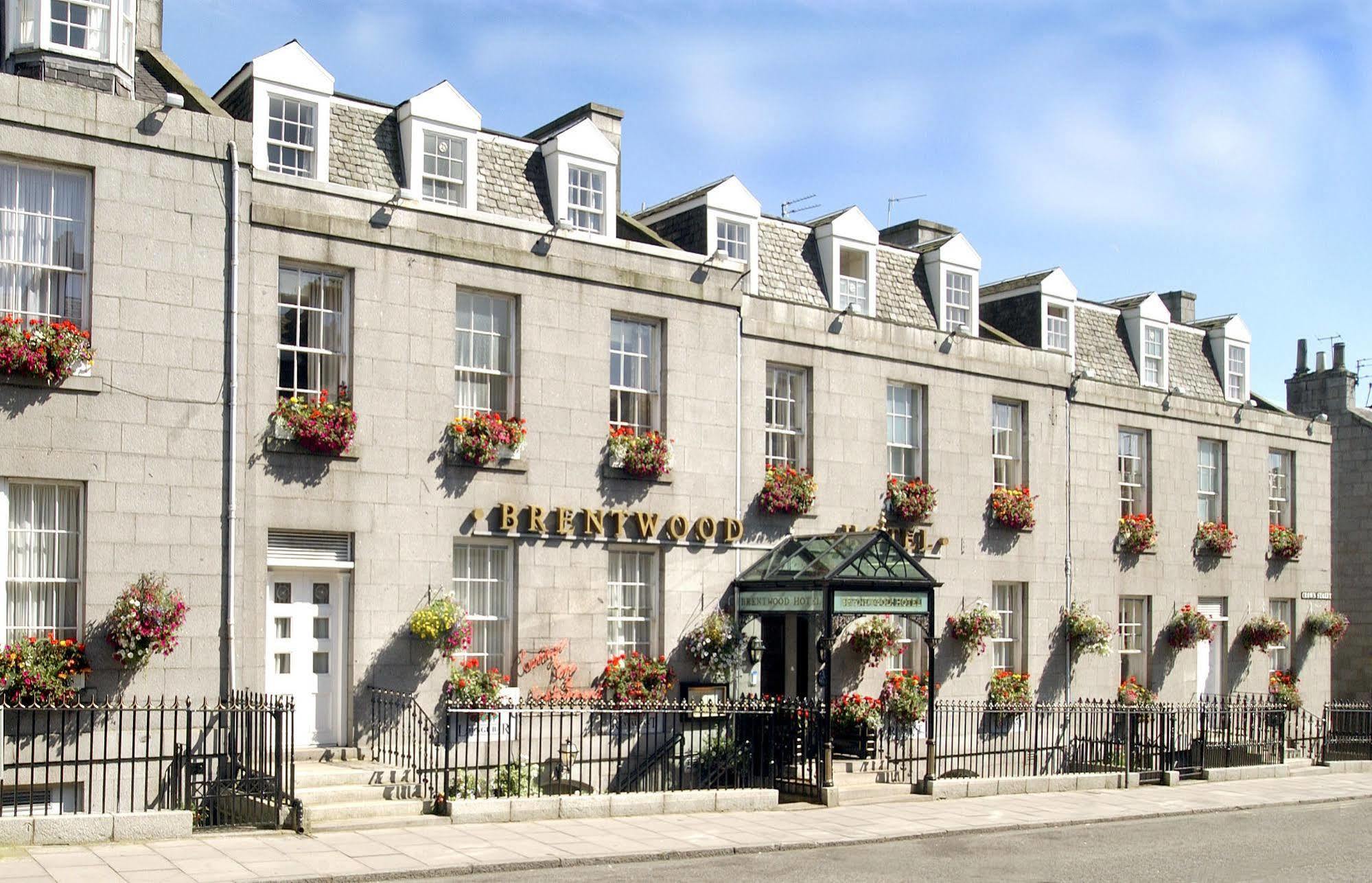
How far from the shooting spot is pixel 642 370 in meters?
21.9

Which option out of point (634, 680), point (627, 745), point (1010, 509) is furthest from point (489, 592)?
point (1010, 509)

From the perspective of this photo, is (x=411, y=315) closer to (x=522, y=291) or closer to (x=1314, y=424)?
(x=522, y=291)

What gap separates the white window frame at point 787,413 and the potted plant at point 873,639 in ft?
9.50

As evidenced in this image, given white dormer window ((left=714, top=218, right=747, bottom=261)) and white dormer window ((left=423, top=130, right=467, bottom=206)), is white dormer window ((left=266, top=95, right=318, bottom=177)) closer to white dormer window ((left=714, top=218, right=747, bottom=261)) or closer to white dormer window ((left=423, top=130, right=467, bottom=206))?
white dormer window ((left=423, top=130, right=467, bottom=206))

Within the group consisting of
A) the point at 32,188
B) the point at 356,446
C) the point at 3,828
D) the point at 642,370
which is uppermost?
the point at 32,188

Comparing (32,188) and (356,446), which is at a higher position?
(32,188)

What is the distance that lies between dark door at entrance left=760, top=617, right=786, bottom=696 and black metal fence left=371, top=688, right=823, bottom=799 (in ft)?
8.60

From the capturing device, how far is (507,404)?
20.4 m

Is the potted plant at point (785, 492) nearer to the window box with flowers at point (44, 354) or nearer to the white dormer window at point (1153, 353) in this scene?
the window box with flowers at point (44, 354)

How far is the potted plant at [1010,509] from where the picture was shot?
2628 cm

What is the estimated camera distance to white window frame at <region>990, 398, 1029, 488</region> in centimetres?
2706

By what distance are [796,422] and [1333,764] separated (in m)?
13.4

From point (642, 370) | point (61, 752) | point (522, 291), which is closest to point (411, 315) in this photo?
point (522, 291)

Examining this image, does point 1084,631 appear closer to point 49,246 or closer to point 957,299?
point 957,299
